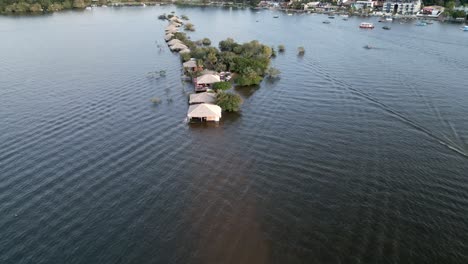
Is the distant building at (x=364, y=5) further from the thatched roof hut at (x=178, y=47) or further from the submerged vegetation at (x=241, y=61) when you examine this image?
the thatched roof hut at (x=178, y=47)

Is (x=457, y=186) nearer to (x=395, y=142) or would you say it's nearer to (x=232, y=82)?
(x=395, y=142)

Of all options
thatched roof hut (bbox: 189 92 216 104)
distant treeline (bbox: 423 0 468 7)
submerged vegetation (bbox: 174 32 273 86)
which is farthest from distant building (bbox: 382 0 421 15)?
thatched roof hut (bbox: 189 92 216 104)

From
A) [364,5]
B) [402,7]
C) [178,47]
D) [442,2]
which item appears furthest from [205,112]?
[442,2]

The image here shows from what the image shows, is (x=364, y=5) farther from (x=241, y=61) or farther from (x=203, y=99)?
(x=203, y=99)

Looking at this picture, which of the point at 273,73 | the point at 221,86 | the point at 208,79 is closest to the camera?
the point at 221,86

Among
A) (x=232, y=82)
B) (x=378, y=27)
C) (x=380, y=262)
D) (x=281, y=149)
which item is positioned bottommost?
(x=380, y=262)

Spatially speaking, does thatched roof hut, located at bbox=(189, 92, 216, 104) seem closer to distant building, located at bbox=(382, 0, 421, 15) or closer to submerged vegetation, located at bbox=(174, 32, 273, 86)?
submerged vegetation, located at bbox=(174, 32, 273, 86)

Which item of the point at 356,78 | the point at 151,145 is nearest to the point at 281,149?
the point at 151,145
